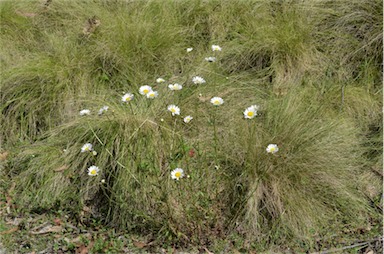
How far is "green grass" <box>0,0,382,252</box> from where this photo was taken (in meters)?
2.57

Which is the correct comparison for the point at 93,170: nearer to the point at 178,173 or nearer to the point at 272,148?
the point at 178,173

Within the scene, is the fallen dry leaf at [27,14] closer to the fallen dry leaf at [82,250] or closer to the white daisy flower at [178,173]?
the fallen dry leaf at [82,250]

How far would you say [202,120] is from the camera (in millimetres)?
3049

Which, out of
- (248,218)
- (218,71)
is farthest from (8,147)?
(248,218)

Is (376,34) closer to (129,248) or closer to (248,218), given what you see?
(248,218)

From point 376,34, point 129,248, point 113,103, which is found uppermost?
point 376,34

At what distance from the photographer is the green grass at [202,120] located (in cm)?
257

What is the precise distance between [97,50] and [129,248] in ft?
5.50

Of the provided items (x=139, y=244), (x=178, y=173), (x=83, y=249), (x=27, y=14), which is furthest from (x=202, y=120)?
(x=27, y=14)

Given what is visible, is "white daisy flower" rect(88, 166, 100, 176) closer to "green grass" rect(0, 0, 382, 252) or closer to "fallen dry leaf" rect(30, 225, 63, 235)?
"green grass" rect(0, 0, 382, 252)

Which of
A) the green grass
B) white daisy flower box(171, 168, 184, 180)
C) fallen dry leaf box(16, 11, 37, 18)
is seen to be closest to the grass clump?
the green grass

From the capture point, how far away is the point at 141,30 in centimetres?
370

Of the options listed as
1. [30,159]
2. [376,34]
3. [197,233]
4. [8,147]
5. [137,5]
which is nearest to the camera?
[197,233]

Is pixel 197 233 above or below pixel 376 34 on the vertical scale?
below
